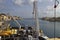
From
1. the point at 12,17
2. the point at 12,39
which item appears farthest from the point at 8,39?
the point at 12,17

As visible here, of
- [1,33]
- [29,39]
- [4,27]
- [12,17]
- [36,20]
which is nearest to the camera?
[29,39]

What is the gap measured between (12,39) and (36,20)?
61 centimetres

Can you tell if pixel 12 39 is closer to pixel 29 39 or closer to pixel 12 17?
pixel 29 39

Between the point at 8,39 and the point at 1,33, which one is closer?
the point at 8,39

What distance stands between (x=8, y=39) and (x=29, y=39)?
1.48 feet

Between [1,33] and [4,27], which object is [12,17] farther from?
[1,33]

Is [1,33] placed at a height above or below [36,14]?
below

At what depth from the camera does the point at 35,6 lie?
358cm

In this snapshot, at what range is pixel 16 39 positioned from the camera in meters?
3.63

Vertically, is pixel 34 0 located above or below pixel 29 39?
above

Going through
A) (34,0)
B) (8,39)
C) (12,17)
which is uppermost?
(34,0)

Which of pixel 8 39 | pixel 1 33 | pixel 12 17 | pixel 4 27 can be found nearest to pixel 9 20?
pixel 12 17

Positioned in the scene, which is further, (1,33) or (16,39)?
(1,33)

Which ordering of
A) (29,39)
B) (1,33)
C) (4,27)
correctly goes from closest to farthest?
(29,39)
(1,33)
(4,27)
